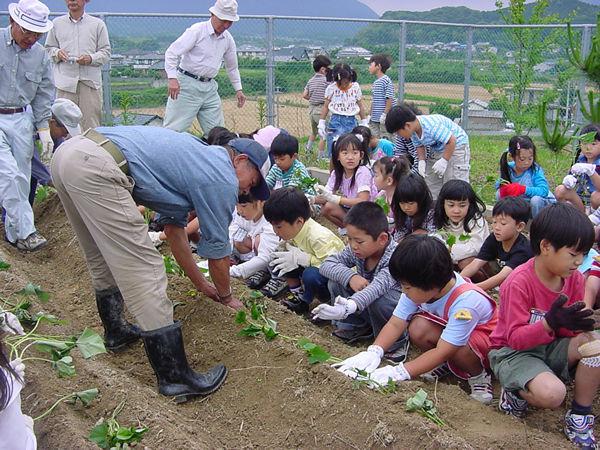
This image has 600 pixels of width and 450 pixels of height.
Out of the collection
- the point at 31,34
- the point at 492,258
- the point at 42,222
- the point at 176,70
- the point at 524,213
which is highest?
the point at 31,34

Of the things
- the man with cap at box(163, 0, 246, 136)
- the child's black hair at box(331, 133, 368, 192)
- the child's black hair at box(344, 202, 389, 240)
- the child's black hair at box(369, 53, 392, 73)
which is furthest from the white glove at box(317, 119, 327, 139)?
the child's black hair at box(344, 202, 389, 240)

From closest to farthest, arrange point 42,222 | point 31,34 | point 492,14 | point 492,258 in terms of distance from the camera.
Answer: point 492,258 < point 31,34 < point 42,222 < point 492,14

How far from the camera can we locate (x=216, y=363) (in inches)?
146

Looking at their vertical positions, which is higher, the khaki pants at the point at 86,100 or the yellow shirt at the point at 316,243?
the khaki pants at the point at 86,100

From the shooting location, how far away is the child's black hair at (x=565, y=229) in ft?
9.43

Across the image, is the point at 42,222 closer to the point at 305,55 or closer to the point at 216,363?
the point at 216,363

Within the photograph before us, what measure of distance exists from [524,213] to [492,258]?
0.45m

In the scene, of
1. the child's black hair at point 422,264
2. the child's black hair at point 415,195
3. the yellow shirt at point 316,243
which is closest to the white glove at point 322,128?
the child's black hair at point 415,195

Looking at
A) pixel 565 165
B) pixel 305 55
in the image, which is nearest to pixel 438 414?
pixel 565 165

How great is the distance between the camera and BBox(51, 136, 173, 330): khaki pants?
118 inches

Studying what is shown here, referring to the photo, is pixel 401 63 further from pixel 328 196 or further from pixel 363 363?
pixel 363 363

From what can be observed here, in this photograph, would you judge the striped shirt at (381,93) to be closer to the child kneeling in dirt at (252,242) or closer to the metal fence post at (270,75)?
the metal fence post at (270,75)

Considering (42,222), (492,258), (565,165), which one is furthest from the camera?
(565,165)

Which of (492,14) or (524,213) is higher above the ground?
(492,14)
